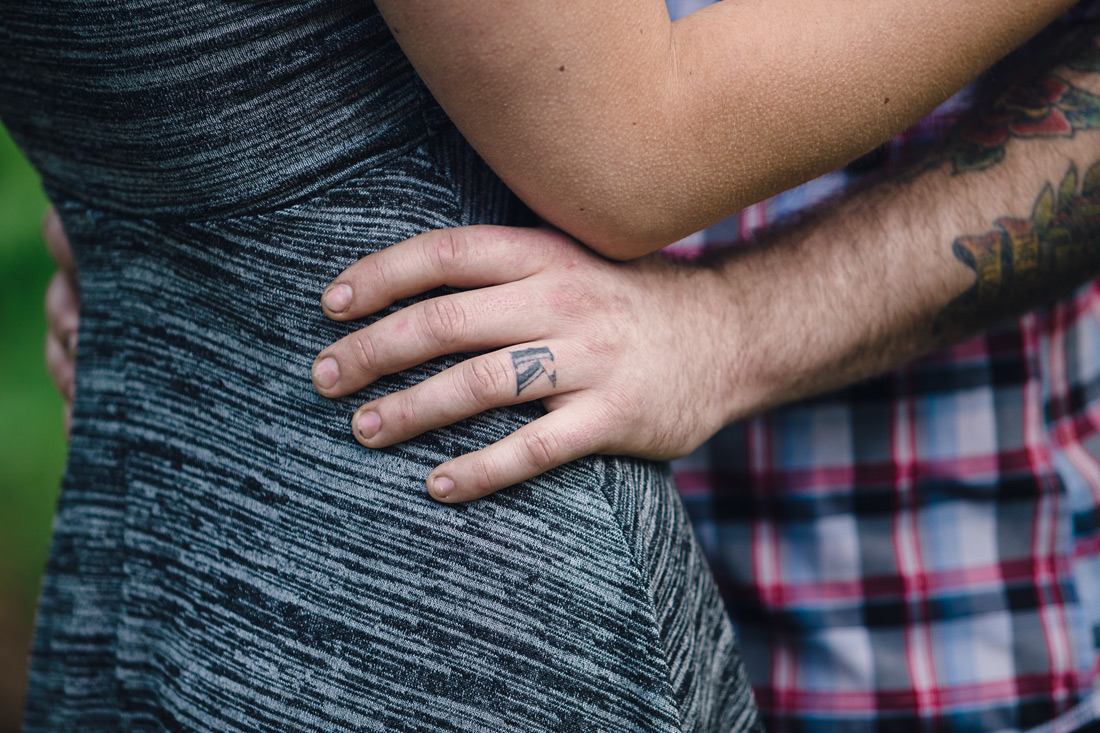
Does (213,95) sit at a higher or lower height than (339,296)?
higher

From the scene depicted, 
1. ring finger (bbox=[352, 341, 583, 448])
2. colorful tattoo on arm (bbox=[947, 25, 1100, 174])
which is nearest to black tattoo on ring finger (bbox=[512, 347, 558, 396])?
ring finger (bbox=[352, 341, 583, 448])

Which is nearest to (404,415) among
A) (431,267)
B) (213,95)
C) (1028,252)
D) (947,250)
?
(431,267)

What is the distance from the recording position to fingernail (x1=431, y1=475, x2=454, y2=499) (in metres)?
0.67

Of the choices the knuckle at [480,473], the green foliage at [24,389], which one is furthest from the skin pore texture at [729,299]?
the green foliage at [24,389]

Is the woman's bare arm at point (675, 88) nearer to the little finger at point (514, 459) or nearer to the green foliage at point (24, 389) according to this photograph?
the little finger at point (514, 459)

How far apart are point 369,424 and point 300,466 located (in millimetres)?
80

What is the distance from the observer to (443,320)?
0.69 meters

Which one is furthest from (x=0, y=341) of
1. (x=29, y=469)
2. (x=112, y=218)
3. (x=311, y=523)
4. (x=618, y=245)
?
(x=618, y=245)

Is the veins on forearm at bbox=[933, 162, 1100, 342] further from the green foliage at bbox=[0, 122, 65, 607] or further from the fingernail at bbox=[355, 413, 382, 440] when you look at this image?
the green foliage at bbox=[0, 122, 65, 607]

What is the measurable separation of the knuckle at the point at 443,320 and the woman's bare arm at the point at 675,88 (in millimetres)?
125

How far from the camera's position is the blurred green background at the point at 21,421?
2.19m

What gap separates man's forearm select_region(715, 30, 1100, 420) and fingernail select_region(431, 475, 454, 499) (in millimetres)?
461

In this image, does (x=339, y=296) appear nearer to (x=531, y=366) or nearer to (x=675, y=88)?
(x=531, y=366)

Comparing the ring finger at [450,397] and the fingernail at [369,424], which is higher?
the ring finger at [450,397]
